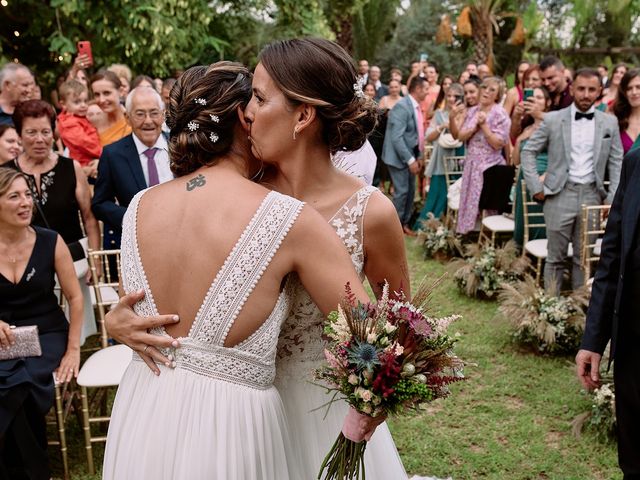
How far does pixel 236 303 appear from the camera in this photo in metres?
1.72

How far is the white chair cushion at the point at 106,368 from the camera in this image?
3.73 m

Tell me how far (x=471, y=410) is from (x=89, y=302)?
2848 mm

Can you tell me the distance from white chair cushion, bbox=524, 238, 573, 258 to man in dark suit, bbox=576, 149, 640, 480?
374cm

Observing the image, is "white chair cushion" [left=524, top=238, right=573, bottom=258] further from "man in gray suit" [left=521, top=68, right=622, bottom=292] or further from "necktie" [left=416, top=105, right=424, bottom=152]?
"necktie" [left=416, top=105, right=424, bottom=152]

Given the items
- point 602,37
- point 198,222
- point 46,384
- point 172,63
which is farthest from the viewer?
point 602,37

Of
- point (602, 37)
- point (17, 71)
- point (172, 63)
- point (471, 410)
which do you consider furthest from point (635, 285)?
point (602, 37)

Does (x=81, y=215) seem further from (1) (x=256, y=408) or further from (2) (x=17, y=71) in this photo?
(1) (x=256, y=408)

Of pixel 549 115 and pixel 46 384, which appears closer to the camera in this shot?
pixel 46 384

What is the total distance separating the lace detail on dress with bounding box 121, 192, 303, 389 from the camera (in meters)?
→ 1.68

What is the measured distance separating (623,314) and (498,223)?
512 centimetres

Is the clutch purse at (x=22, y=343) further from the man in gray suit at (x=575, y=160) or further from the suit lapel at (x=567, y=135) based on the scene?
the suit lapel at (x=567, y=135)

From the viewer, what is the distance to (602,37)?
1064 inches

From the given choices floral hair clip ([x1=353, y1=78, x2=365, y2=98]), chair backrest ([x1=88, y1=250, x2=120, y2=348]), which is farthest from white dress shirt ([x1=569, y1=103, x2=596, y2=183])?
floral hair clip ([x1=353, y1=78, x2=365, y2=98])

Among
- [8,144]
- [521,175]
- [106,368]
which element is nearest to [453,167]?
[521,175]
